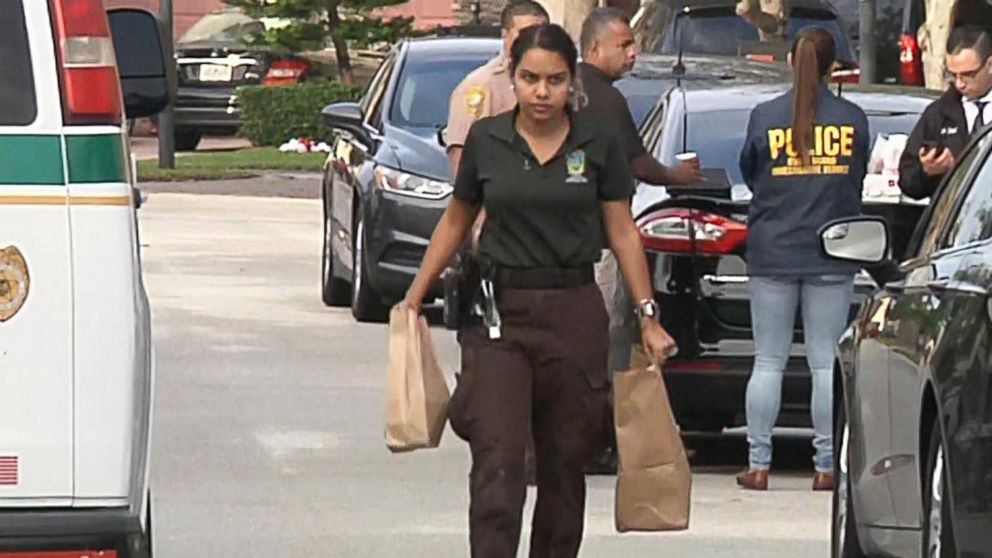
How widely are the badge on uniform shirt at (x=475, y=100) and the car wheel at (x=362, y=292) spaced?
5.74 m

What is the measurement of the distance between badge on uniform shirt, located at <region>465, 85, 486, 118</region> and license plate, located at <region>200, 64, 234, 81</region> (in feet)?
75.8

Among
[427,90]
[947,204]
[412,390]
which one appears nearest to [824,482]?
[947,204]

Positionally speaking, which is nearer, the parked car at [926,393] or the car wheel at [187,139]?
the parked car at [926,393]

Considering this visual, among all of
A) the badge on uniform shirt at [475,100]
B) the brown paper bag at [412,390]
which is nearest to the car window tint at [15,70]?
the brown paper bag at [412,390]

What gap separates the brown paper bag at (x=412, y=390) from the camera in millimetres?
7391

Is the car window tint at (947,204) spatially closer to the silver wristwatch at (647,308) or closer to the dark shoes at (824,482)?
the silver wristwatch at (647,308)

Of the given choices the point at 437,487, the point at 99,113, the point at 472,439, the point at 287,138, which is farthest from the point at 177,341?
the point at 287,138

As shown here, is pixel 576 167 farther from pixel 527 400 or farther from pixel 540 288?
pixel 527 400

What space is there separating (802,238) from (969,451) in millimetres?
4236

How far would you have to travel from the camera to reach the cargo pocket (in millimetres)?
7543

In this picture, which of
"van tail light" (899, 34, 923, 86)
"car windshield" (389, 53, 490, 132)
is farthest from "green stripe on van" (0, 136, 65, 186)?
"van tail light" (899, 34, 923, 86)

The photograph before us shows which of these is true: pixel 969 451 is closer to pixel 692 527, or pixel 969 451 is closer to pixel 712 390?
pixel 692 527

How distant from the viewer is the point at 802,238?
1008cm

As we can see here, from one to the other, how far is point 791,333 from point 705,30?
11510mm
